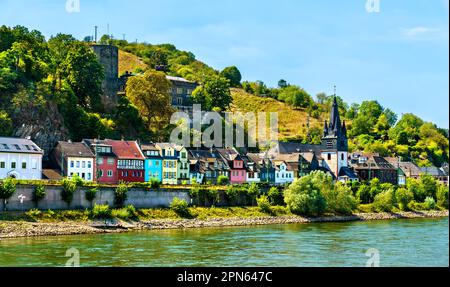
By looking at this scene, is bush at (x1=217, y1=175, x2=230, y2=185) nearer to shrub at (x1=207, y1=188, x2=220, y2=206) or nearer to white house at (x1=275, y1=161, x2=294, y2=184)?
shrub at (x1=207, y1=188, x2=220, y2=206)

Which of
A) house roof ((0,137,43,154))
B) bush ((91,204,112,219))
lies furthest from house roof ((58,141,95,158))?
bush ((91,204,112,219))

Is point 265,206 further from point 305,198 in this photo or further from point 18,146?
point 18,146

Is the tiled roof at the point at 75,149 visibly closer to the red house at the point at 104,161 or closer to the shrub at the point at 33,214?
the red house at the point at 104,161

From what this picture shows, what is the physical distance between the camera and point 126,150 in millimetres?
83188

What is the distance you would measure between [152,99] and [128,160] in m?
22.8

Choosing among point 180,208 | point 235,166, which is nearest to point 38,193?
point 180,208

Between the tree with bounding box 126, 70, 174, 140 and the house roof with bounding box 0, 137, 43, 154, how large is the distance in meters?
31.2

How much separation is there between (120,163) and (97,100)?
19703 mm

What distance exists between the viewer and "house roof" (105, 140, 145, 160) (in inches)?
3225

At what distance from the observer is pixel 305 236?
57125 millimetres

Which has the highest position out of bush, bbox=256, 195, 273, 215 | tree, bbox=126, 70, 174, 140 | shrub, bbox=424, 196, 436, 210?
tree, bbox=126, 70, 174, 140

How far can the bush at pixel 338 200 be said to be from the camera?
8181cm

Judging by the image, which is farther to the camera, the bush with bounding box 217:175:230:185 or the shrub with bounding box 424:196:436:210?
the shrub with bounding box 424:196:436:210
